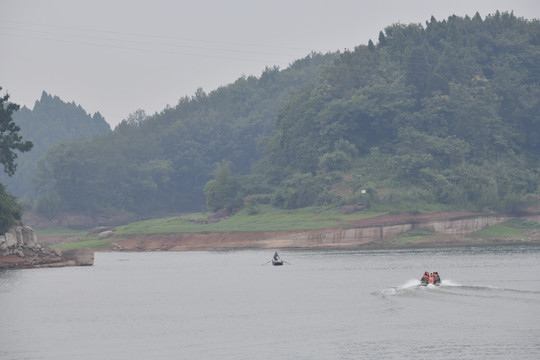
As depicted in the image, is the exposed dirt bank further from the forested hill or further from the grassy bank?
the forested hill

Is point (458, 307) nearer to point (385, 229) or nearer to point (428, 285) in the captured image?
point (428, 285)

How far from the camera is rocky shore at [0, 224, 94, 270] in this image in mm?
97062

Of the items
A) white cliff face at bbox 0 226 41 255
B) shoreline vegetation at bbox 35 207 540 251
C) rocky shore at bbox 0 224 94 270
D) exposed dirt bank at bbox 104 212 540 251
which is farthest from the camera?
shoreline vegetation at bbox 35 207 540 251

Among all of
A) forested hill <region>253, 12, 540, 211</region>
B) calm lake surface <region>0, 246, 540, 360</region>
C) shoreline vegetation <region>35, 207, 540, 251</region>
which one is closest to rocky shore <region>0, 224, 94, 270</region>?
calm lake surface <region>0, 246, 540, 360</region>

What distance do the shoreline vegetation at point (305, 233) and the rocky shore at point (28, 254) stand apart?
3274 cm

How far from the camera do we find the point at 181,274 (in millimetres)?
90125

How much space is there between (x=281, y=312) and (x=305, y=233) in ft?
241

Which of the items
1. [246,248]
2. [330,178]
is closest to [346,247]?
[246,248]

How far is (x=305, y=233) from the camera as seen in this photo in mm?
130375

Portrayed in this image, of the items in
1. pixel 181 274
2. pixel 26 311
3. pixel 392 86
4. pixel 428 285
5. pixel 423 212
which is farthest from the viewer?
pixel 392 86

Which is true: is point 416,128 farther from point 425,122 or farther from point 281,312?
point 281,312

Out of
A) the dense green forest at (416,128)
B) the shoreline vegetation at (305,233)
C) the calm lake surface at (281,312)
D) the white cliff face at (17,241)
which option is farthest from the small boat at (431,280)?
the dense green forest at (416,128)

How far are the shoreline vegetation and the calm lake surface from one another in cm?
3209

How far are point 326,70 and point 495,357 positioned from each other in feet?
479
